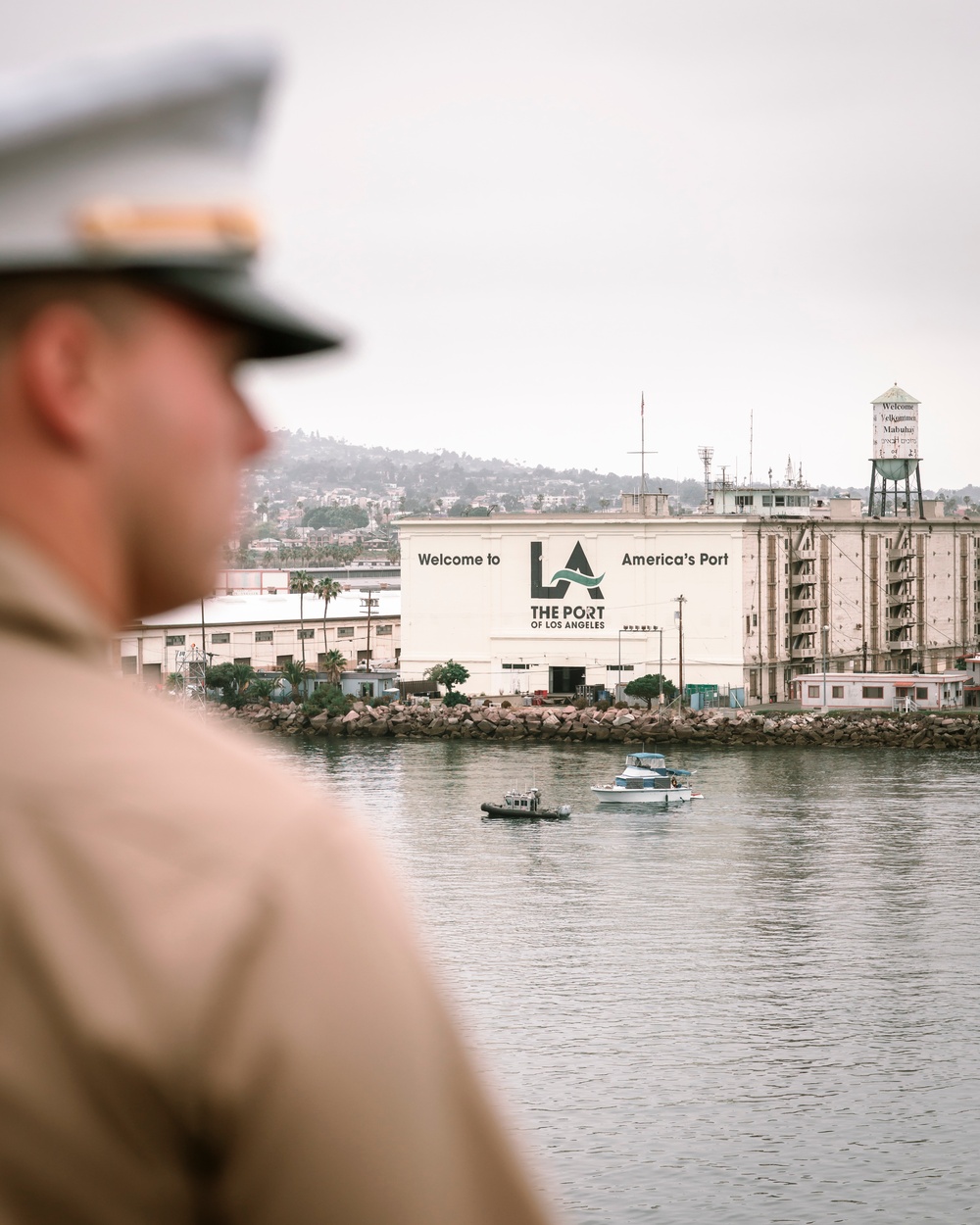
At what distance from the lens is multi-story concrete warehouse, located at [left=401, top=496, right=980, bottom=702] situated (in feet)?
87.5

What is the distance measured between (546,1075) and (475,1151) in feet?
33.8

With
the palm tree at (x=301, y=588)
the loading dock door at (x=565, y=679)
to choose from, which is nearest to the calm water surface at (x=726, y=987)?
the loading dock door at (x=565, y=679)

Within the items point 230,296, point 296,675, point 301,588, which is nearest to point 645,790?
point 296,675

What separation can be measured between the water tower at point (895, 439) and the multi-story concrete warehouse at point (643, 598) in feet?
14.7

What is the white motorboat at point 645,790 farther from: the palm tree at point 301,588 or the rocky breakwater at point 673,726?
the palm tree at point 301,588

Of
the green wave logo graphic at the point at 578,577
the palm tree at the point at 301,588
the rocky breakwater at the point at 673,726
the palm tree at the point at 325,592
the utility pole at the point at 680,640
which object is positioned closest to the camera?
the rocky breakwater at the point at 673,726

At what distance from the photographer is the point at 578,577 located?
26.9 metres

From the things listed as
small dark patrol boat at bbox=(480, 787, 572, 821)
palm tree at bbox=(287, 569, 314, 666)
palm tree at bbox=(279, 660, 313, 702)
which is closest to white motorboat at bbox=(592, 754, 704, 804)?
small dark patrol boat at bbox=(480, 787, 572, 821)

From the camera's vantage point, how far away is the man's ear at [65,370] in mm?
383

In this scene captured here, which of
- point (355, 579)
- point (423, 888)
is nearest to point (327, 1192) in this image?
point (423, 888)

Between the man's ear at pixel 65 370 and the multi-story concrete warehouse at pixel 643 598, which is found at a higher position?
the multi-story concrete warehouse at pixel 643 598

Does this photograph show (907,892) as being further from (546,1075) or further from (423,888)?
(546,1075)

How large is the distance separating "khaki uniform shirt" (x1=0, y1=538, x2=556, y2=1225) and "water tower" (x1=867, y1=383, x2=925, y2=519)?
33.8m

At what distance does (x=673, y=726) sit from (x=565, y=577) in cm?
279
